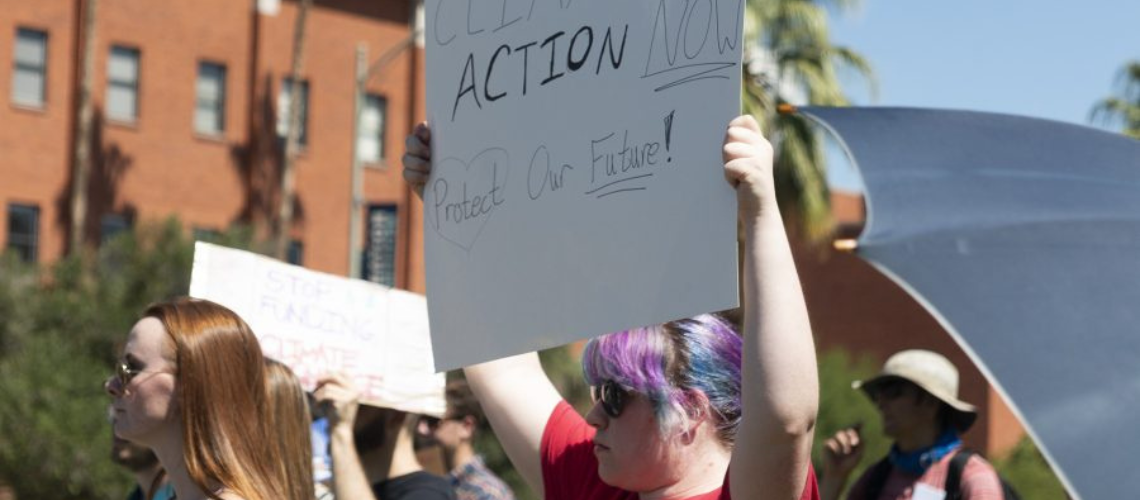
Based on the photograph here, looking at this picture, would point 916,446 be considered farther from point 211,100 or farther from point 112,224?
point 211,100

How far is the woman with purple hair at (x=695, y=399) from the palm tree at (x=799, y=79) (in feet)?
58.0

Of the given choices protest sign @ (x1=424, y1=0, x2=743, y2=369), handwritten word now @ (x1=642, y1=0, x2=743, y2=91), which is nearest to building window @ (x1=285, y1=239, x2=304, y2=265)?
protest sign @ (x1=424, y1=0, x2=743, y2=369)

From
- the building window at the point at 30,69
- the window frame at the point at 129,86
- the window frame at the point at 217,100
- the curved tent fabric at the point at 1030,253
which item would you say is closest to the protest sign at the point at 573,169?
the curved tent fabric at the point at 1030,253

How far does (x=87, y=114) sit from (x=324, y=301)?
22.1 m

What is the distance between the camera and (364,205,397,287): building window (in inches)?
691

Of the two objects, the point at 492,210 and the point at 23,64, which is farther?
the point at 23,64

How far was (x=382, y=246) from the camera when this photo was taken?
59.7 feet

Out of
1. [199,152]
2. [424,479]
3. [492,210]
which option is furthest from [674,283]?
[199,152]

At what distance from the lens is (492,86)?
366 centimetres

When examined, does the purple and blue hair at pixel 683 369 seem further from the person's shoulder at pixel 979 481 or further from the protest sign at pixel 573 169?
the person's shoulder at pixel 979 481

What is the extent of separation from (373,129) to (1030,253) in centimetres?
2732

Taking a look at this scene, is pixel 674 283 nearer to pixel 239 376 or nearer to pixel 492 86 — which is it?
pixel 492 86

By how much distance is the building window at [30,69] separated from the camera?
2700 cm

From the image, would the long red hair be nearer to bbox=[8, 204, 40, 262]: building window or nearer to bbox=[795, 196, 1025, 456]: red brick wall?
bbox=[8, 204, 40, 262]: building window
